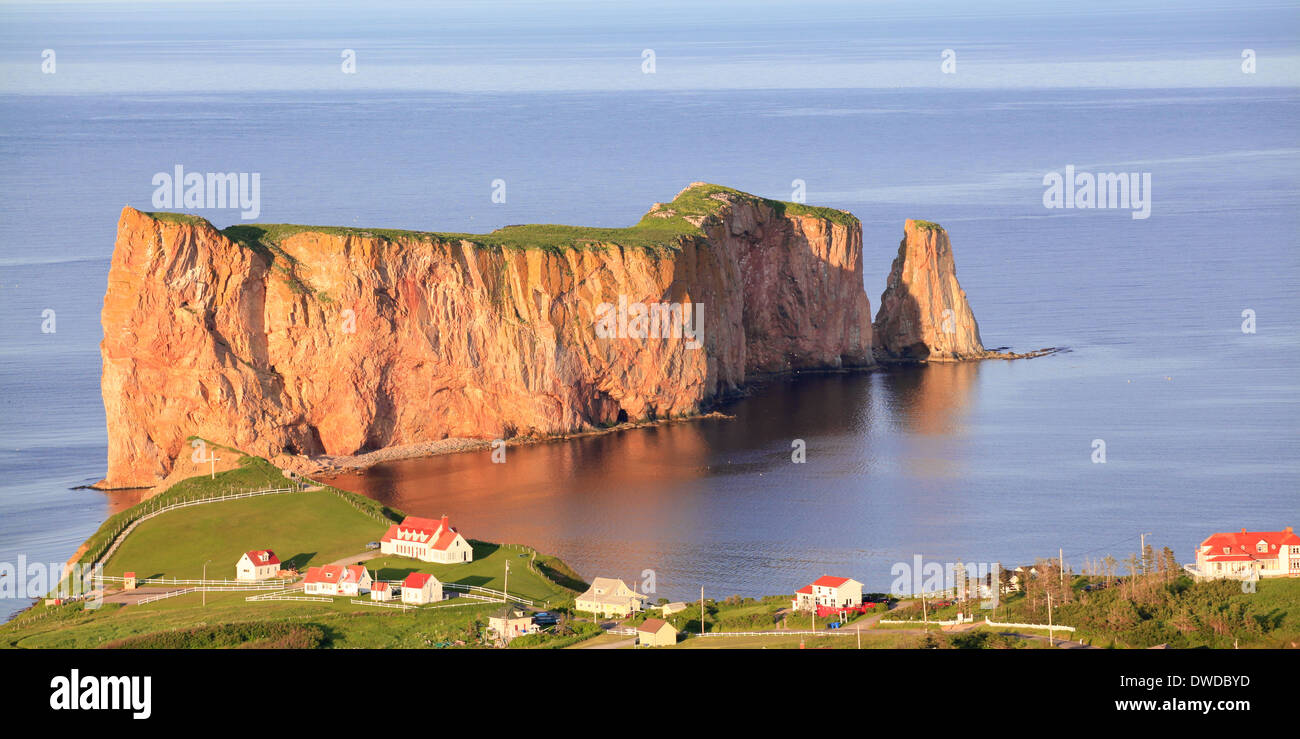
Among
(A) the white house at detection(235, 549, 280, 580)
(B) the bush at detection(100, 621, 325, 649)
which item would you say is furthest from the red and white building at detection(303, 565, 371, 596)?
(B) the bush at detection(100, 621, 325, 649)

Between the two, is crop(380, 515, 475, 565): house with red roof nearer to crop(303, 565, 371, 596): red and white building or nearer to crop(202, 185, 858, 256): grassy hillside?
crop(303, 565, 371, 596): red and white building

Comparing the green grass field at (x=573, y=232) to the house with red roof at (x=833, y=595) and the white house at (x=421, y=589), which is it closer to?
the white house at (x=421, y=589)

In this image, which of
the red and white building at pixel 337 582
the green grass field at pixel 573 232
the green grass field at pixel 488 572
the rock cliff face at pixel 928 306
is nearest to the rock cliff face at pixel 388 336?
the green grass field at pixel 573 232

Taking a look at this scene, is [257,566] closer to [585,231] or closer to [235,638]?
[235,638]

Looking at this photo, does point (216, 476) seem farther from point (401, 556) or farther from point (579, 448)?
point (579, 448)

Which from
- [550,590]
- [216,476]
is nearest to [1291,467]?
[550,590]
